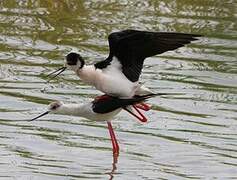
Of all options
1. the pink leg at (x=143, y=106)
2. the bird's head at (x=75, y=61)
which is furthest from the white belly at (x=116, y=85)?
the pink leg at (x=143, y=106)

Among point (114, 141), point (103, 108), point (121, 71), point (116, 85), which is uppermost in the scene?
point (121, 71)

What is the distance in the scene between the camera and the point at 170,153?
38.6ft

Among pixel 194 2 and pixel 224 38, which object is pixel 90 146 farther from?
pixel 194 2

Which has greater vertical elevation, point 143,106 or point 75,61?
point 75,61

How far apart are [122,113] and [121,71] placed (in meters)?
1.83

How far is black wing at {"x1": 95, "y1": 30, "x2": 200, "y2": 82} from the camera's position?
37.3ft

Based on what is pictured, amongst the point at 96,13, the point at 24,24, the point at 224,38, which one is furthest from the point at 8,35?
the point at 224,38

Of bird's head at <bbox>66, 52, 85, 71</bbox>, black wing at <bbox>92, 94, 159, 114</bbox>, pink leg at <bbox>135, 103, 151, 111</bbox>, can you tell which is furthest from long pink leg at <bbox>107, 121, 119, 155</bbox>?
bird's head at <bbox>66, 52, 85, 71</bbox>

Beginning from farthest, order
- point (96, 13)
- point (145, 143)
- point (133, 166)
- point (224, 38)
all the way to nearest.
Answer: point (96, 13)
point (224, 38)
point (145, 143)
point (133, 166)

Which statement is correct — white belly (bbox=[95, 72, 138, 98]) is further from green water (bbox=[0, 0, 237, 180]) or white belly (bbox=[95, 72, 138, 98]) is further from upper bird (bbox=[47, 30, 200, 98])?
green water (bbox=[0, 0, 237, 180])

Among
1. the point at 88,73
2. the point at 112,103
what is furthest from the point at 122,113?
the point at 88,73

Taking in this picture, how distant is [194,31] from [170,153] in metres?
5.78

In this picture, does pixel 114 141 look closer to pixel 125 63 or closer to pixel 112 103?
pixel 112 103

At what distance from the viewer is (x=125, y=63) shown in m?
11.7
